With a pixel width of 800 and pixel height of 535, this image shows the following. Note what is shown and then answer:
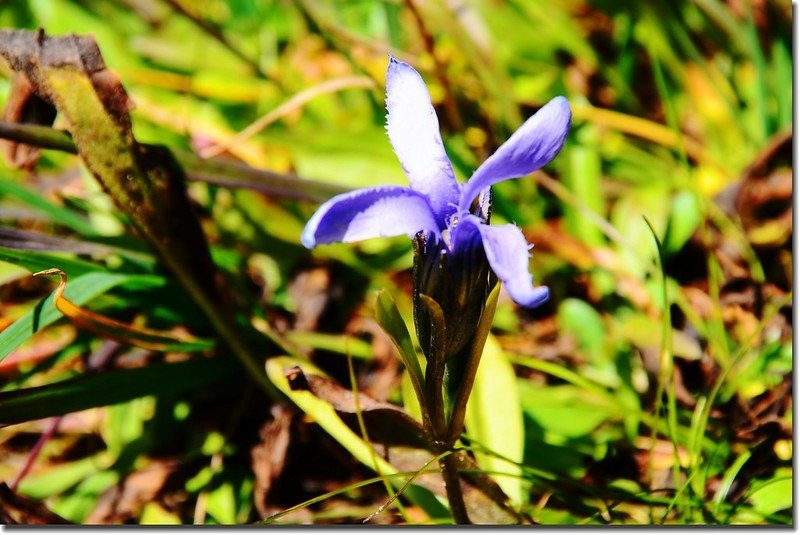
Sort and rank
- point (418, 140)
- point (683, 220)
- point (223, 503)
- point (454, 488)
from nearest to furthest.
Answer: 1. point (418, 140)
2. point (454, 488)
3. point (223, 503)
4. point (683, 220)

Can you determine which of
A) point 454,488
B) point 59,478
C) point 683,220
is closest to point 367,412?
point 454,488

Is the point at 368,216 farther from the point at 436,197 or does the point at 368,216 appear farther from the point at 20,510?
the point at 20,510

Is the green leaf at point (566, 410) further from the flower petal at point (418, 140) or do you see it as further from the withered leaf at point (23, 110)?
the withered leaf at point (23, 110)

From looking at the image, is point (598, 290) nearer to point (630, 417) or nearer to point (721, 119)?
point (630, 417)

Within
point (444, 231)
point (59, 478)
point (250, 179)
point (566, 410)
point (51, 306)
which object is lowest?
point (59, 478)

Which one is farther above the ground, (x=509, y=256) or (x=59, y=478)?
(x=509, y=256)

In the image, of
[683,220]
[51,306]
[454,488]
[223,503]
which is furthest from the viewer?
[683,220]
